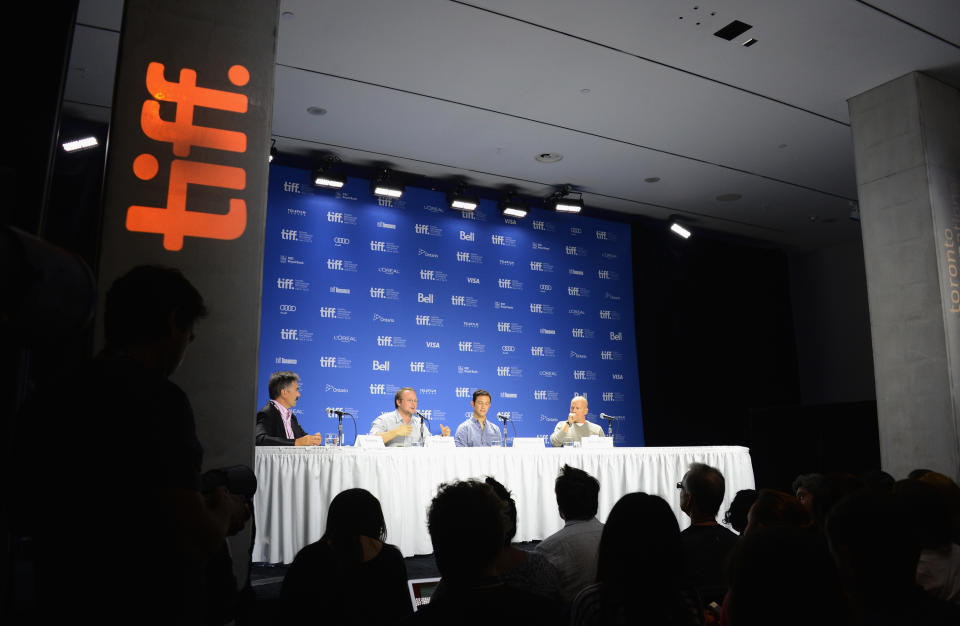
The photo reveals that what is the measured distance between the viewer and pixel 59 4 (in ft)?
5.49

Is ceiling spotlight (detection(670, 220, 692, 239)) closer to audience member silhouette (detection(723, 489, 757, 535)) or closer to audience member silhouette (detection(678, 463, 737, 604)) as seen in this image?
A: audience member silhouette (detection(723, 489, 757, 535))

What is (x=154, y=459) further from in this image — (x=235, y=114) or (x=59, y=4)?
(x=235, y=114)

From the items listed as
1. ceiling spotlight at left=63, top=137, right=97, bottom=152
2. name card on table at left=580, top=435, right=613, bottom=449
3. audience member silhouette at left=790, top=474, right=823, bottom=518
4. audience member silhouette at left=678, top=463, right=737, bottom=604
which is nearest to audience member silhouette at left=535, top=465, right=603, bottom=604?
audience member silhouette at left=678, top=463, right=737, bottom=604

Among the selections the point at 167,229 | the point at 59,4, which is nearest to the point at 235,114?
the point at 167,229

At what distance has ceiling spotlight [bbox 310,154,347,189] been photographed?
6.56 meters

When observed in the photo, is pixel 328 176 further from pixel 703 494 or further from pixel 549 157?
pixel 703 494

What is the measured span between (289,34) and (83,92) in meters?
2.00

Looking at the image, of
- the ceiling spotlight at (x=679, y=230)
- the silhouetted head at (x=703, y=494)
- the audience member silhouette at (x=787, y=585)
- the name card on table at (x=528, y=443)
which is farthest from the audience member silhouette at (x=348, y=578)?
the ceiling spotlight at (x=679, y=230)

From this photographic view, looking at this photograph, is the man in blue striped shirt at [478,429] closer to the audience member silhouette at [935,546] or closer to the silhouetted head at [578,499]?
the silhouetted head at [578,499]

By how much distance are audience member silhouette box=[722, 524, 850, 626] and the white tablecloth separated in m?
3.49

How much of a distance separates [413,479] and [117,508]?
3.55m

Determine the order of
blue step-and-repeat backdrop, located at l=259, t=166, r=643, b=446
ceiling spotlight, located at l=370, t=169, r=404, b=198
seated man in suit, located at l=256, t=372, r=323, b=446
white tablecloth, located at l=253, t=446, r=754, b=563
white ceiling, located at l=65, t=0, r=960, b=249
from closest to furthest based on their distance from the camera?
white tablecloth, located at l=253, t=446, r=754, b=563, white ceiling, located at l=65, t=0, r=960, b=249, seated man in suit, located at l=256, t=372, r=323, b=446, blue step-and-repeat backdrop, located at l=259, t=166, r=643, b=446, ceiling spotlight, located at l=370, t=169, r=404, b=198

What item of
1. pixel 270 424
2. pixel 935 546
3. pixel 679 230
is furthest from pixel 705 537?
pixel 679 230

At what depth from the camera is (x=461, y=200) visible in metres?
7.21
